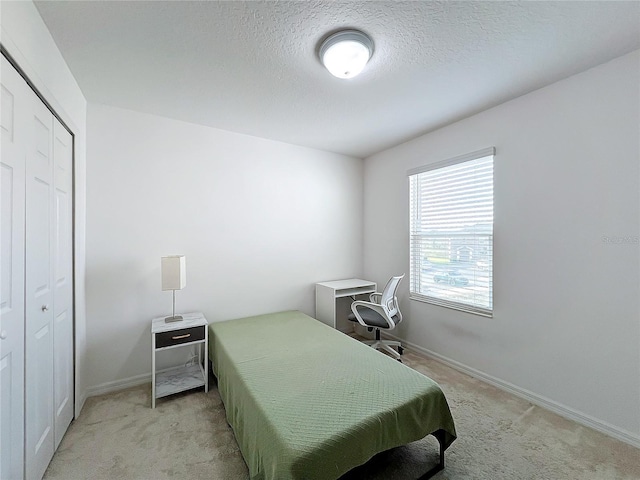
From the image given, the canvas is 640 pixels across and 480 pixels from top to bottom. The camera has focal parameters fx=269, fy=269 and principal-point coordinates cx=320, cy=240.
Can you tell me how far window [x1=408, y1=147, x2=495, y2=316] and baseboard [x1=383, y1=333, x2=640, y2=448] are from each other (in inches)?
23.9

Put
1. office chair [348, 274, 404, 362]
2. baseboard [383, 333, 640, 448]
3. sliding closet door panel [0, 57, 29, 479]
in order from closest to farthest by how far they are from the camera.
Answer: sliding closet door panel [0, 57, 29, 479] → baseboard [383, 333, 640, 448] → office chair [348, 274, 404, 362]

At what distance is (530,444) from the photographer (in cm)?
179

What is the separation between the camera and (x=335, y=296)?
10.9 feet

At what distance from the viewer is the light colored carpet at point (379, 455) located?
157 cm

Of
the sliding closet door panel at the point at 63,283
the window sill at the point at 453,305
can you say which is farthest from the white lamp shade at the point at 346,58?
the window sill at the point at 453,305

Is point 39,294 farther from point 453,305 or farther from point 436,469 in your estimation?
point 453,305

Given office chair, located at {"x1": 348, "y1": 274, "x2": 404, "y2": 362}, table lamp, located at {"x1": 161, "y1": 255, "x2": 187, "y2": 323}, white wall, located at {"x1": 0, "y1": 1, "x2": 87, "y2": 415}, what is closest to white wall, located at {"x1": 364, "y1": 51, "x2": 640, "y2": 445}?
office chair, located at {"x1": 348, "y1": 274, "x2": 404, "y2": 362}

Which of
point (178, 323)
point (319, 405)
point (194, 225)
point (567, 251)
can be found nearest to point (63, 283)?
point (178, 323)

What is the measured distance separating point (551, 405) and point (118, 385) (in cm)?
373

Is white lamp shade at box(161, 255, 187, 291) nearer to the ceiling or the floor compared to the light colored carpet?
nearer to the ceiling

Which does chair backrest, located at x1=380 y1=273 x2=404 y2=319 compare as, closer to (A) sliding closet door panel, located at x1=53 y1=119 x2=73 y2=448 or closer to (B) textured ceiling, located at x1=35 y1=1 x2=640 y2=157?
(B) textured ceiling, located at x1=35 y1=1 x2=640 y2=157

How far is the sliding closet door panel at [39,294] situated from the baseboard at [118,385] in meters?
0.79

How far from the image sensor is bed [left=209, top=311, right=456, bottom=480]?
1.23 m

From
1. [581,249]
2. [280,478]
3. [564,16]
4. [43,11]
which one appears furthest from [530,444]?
[43,11]
